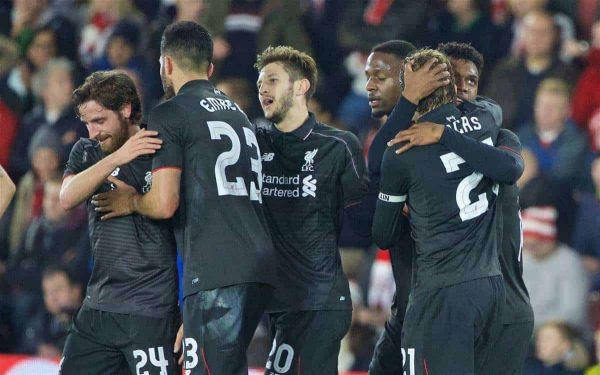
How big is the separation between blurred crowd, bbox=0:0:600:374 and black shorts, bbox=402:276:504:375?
9.56ft

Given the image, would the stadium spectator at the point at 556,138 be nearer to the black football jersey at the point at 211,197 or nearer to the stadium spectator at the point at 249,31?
the stadium spectator at the point at 249,31

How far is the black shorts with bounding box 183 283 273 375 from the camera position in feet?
18.1

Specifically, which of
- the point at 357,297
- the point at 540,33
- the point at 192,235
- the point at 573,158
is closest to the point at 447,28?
the point at 540,33

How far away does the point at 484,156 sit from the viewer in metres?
5.55

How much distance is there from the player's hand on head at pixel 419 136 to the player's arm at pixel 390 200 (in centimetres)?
7

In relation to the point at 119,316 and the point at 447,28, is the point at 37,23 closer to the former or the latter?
the point at 447,28

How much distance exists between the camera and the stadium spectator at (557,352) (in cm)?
860

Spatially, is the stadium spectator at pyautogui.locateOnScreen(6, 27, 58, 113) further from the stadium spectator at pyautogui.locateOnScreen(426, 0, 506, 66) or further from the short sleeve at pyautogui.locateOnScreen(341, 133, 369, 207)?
the short sleeve at pyautogui.locateOnScreen(341, 133, 369, 207)

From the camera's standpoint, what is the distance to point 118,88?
6.04 meters

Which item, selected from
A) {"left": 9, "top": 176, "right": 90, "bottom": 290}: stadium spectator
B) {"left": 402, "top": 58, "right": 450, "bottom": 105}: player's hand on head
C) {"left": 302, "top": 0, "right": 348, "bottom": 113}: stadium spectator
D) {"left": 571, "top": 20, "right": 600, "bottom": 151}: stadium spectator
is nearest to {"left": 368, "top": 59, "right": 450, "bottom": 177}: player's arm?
{"left": 402, "top": 58, "right": 450, "bottom": 105}: player's hand on head

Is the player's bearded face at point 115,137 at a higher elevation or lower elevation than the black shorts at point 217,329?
higher

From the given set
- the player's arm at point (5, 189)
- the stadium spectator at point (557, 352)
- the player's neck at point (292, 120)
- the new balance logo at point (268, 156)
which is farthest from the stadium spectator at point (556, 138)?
the player's arm at point (5, 189)

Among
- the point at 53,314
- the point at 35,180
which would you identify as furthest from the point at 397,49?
the point at 35,180

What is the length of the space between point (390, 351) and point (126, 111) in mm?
1986
